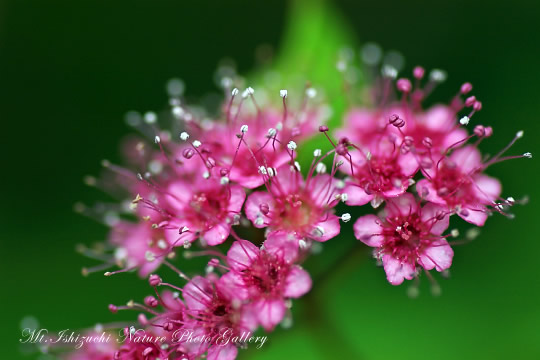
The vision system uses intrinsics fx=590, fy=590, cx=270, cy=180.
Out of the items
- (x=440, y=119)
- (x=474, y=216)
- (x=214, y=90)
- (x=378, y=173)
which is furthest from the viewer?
(x=214, y=90)

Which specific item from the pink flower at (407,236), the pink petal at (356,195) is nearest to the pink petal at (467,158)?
the pink flower at (407,236)

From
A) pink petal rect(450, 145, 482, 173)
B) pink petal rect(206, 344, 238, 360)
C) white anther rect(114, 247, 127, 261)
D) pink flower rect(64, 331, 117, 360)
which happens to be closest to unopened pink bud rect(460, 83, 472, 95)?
pink petal rect(450, 145, 482, 173)

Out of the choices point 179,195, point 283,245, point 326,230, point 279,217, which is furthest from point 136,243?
point 326,230

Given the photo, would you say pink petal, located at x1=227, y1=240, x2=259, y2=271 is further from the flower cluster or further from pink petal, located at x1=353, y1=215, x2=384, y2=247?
pink petal, located at x1=353, y1=215, x2=384, y2=247

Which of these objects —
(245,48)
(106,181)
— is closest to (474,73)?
(245,48)

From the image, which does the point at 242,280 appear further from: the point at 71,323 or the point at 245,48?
the point at 245,48

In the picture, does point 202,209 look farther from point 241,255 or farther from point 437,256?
point 437,256

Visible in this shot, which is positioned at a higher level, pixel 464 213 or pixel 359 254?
pixel 359 254
